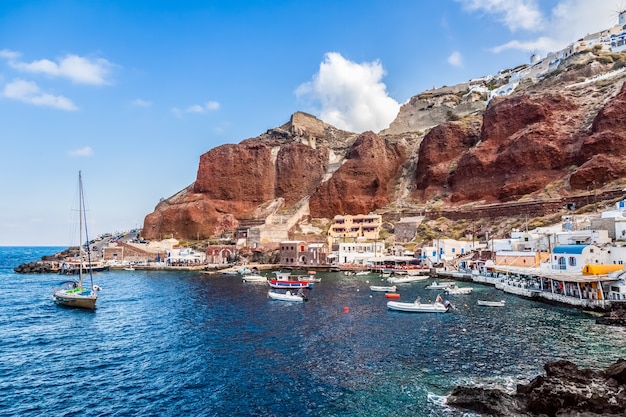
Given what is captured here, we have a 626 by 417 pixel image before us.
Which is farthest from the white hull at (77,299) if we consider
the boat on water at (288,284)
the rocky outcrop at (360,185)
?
the rocky outcrop at (360,185)

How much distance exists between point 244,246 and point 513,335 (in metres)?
78.0

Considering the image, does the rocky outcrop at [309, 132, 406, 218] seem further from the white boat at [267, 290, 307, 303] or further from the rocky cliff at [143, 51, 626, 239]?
the white boat at [267, 290, 307, 303]

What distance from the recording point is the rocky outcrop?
385 ft

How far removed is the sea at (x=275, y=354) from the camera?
20953 millimetres

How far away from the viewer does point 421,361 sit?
26125 mm

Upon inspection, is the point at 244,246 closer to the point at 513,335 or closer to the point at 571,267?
the point at 571,267

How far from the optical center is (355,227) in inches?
4117

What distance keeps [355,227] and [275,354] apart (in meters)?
77.4

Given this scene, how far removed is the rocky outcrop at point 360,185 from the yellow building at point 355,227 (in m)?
10.1

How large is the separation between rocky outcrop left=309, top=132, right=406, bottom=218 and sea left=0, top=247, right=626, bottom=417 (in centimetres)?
6930

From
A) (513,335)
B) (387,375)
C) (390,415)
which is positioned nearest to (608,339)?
(513,335)

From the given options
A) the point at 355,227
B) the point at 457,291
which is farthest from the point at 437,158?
the point at 457,291

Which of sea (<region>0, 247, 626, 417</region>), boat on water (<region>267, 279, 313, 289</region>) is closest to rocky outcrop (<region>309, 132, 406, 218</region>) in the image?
boat on water (<region>267, 279, 313, 289</region>)

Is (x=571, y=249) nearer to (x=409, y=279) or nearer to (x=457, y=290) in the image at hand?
(x=457, y=290)
